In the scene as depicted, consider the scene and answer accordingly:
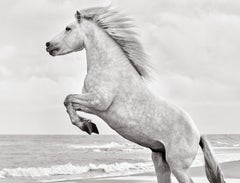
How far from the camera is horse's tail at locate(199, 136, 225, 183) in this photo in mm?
3896

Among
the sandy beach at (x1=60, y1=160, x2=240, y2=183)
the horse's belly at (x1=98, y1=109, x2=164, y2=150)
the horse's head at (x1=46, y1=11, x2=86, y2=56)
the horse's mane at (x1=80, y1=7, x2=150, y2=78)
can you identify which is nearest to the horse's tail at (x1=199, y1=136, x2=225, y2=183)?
the horse's belly at (x1=98, y1=109, x2=164, y2=150)

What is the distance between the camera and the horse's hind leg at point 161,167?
3.84 meters

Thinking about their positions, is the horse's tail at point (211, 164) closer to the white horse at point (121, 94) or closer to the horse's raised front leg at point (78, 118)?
the white horse at point (121, 94)

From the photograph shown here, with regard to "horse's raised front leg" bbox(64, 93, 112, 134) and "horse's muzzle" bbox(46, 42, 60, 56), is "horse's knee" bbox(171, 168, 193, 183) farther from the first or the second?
"horse's muzzle" bbox(46, 42, 60, 56)

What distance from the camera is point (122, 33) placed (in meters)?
3.68

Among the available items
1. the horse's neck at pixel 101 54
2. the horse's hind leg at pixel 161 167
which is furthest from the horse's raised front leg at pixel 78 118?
the horse's hind leg at pixel 161 167

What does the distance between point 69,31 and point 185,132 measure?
113cm

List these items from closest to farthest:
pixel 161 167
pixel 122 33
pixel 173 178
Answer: pixel 122 33 < pixel 161 167 < pixel 173 178

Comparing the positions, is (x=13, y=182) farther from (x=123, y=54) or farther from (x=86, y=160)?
(x=123, y=54)

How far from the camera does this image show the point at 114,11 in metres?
3.71

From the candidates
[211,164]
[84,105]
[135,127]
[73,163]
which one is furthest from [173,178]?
[73,163]

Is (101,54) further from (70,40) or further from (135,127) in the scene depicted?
(135,127)

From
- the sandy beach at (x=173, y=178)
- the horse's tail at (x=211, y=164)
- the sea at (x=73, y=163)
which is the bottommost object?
the sea at (x=73, y=163)

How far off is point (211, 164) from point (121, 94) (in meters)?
0.98
